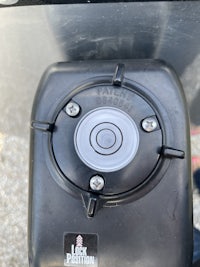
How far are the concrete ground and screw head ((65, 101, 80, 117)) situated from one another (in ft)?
0.79

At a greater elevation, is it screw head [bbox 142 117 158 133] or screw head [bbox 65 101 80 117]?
screw head [bbox 65 101 80 117]

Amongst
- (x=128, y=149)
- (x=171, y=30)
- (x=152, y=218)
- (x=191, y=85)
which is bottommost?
(x=152, y=218)

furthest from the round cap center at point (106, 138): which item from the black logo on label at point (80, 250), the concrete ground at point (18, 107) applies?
the concrete ground at point (18, 107)

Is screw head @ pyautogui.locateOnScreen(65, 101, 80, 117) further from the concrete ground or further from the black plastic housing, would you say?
the concrete ground

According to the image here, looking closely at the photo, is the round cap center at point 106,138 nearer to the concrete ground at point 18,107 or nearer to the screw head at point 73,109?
the screw head at point 73,109

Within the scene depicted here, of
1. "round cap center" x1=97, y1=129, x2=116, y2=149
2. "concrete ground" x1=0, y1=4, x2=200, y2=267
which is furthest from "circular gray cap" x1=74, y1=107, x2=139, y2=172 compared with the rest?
"concrete ground" x1=0, y1=4, x2=200, y2=267

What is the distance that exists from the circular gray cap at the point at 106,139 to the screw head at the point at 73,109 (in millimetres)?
16

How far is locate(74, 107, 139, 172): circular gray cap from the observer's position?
83cm

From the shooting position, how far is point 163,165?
845 mm

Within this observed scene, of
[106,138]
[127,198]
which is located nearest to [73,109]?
[106,138]

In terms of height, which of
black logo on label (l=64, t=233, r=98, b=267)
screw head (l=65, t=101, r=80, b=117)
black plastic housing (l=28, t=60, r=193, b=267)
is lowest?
black logo on label (l=64, t=233, r=98, b=267)

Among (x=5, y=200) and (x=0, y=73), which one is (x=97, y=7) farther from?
(x=5, y=200)

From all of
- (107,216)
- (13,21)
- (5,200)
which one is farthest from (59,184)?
(13,21)

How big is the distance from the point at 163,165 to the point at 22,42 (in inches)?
17.2
